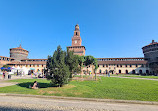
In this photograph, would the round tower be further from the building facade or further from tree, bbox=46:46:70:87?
the building facade

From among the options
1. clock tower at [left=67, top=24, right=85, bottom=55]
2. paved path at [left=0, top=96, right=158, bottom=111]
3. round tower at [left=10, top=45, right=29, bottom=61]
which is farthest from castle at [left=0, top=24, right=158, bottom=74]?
paved path at [left=0, top=96, right=158, bottom=111]

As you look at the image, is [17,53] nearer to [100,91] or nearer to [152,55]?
[100,91]

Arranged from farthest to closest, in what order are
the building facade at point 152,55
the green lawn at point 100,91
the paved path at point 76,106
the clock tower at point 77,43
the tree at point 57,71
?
the clock tower at point 77,43, the building facade at point 152,55, the tree at point 57,71, the green lawn at point 100,91, the paved path at point 76,106

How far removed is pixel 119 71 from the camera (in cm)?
4941

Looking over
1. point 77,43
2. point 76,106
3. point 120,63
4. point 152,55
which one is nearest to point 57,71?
point 76,106

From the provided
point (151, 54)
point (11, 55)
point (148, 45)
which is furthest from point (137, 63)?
point (11, 55)

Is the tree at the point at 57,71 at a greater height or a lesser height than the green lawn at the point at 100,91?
greater

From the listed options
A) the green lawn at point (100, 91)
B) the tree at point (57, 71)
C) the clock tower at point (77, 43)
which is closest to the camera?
the green lawn at point (100, 91)

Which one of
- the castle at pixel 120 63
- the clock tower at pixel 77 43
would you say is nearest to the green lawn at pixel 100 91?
the castle at pixel 120 63

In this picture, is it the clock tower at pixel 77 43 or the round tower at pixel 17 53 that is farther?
the round tower at pixel 17 53

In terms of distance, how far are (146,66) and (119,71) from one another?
1368cm

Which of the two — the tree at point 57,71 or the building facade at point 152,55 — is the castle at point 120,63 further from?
the tree at point 57,71

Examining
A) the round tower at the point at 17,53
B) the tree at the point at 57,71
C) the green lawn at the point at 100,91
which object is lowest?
the green lawn at the point at 100,91

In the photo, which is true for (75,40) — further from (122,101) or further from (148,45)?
(122,101)
